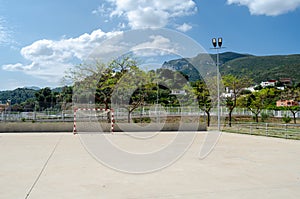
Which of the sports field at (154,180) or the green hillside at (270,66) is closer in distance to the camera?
the sports field at (154,180)

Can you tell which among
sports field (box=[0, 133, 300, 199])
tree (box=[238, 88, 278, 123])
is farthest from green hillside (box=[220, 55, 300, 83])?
sports field (box=[0, 133, 300, 199])

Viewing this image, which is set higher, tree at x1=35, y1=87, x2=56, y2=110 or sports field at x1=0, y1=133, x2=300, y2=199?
tree at x1=35, y1=87, x2=56, y2=110

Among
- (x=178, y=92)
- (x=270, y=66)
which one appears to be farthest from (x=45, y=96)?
(x=270, y=66)

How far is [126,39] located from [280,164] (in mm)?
5662

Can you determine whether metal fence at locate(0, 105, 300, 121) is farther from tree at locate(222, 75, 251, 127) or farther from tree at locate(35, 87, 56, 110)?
tree at locate(35, 87, 56, 110)

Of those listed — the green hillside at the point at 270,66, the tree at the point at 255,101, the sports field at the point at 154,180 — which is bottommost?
the sports field at the point at 154,180

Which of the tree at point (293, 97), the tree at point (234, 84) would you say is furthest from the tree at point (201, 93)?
the tree at point (293, 97)

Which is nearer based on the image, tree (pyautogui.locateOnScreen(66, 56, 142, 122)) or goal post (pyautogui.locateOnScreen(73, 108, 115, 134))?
goal post (pyautogui.locateOnScreen(73, 108, 115, 134))

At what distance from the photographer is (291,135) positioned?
11758mm

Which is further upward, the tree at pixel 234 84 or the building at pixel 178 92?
the tree at pixel 234 84

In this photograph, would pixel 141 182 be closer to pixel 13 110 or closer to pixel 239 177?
pixel 239 177

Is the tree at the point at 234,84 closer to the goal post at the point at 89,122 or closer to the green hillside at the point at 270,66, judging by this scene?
the goal post at the point at 89,122

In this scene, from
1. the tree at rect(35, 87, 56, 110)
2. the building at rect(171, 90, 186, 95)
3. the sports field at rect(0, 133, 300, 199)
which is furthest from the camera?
the tree at rect(35, 87, 56, 110)

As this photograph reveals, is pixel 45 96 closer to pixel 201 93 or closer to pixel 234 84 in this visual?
pixel 201 93
